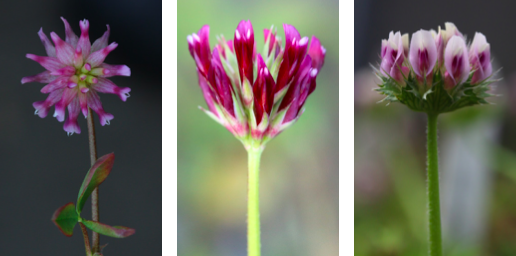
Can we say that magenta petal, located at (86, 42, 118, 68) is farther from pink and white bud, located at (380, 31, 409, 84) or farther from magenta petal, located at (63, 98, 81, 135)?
pink and white bud, located at (380, 31, 409, 84)

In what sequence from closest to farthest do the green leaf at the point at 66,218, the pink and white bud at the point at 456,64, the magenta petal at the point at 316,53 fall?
1. the pink and white bud at the point at 456,64
2. the green leaf at the point at 66,218
3. the magenta petal at the point at 316,53

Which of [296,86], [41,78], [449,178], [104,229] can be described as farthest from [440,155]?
[41,78]

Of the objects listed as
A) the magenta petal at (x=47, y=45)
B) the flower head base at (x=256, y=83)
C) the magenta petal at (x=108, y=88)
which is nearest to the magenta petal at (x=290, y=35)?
the flower head base at (x=256, y=83)

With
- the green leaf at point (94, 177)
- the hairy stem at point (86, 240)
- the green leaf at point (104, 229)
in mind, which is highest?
the green leaf at point (94, 177)

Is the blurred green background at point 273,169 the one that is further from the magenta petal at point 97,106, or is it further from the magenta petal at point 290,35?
the magenta petal at point 97,106

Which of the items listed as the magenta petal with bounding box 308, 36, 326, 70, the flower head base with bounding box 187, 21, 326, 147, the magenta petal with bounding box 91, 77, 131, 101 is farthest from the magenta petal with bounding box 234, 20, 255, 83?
the magenta petal with bounding box 91, 77, 131, 101

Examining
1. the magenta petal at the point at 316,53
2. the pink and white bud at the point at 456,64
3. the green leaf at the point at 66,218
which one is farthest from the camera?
the magenta petal at the point at 316,53

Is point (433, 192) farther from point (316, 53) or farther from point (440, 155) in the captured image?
point (316, 53)
